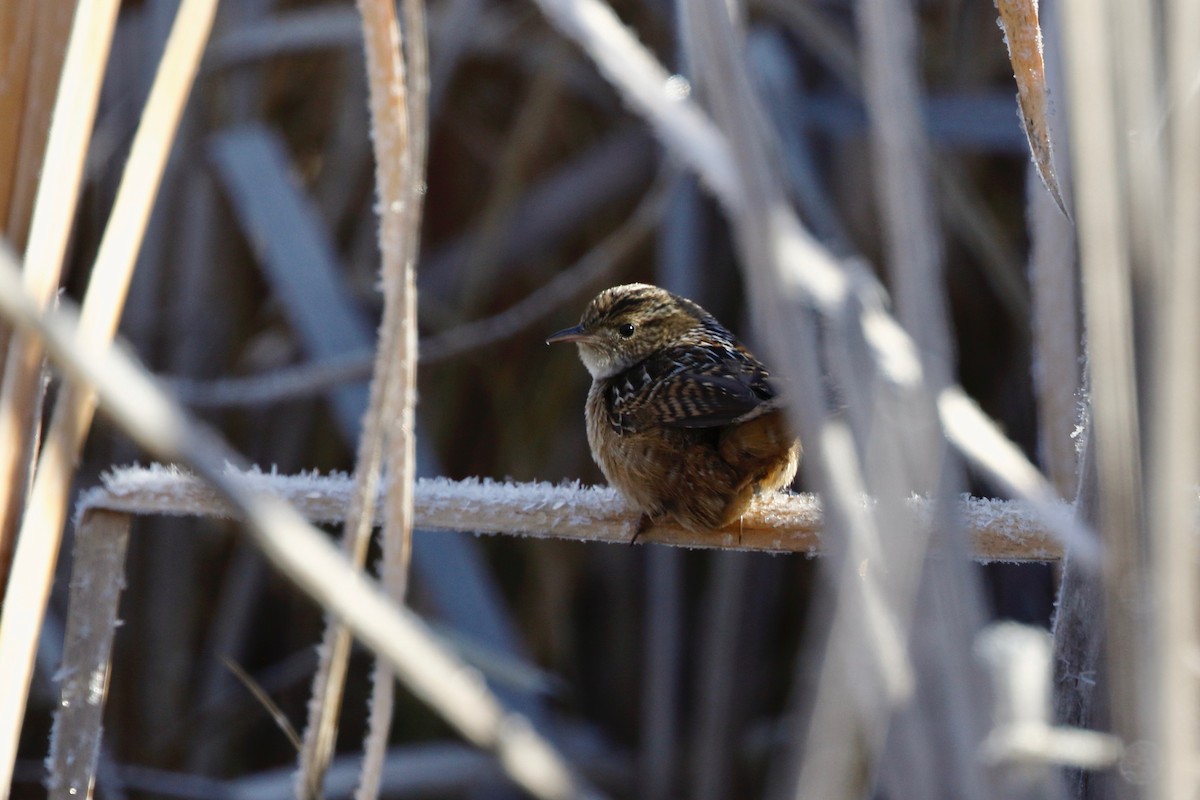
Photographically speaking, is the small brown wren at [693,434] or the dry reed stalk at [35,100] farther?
the small brown wren at [693,434]

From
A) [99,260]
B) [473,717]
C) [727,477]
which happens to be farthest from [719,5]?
[727,477]

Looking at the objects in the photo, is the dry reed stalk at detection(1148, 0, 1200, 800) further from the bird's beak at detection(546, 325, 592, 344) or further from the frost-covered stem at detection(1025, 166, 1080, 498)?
the bird's beak at detection(546, 325, 592, 344)

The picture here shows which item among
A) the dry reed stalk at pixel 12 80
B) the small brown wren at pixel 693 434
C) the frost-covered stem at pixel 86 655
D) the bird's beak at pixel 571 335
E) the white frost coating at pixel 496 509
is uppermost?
the dry reed stalk at pixel 12 80

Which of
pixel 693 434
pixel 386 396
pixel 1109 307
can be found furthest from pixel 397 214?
pixel 693 434

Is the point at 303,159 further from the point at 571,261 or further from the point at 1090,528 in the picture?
the point at 1090,528

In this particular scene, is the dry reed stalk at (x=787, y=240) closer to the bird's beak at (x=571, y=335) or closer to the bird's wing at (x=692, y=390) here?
the bird's wing at (x=692, y=390)

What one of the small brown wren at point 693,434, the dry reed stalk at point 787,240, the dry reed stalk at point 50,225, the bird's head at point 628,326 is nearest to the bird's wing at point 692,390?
the small brown wren at point 693,434

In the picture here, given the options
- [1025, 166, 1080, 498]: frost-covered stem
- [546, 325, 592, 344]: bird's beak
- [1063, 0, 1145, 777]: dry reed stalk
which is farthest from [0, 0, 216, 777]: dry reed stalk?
[546, 325, 592, 344]: bird's beak
